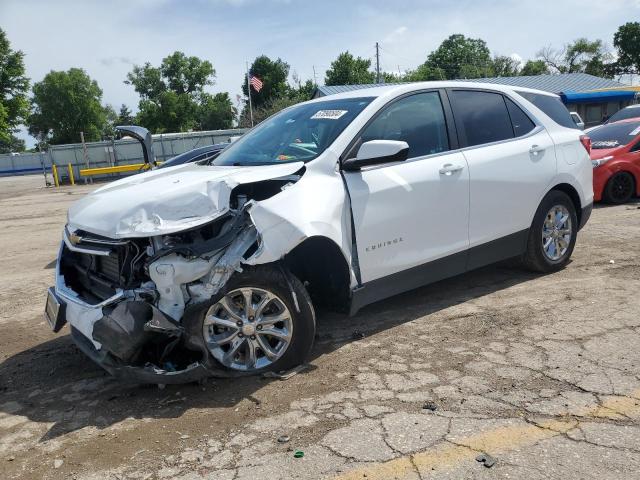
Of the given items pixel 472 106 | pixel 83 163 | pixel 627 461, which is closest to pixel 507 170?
pixel 472 106

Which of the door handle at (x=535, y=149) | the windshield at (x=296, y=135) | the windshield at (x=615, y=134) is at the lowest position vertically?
the windshield at (x=615, y=134)

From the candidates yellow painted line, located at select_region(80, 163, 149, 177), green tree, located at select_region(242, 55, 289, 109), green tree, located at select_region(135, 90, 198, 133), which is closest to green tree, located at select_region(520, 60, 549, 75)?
green tree, located at select_region(242, 55, 289, 109)

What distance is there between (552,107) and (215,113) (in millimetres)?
73394

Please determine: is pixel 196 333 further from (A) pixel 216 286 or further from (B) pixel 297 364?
(B) pixel 297 364

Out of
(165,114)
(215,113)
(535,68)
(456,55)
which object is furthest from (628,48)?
(165,114)

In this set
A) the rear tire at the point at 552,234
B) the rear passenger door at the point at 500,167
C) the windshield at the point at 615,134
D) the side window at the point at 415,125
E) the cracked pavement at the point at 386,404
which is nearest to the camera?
the cracked pavement at the point at 386,404

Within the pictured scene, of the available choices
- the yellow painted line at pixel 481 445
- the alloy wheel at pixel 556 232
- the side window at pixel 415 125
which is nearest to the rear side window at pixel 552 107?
the alloy wheel at pixel 556 232

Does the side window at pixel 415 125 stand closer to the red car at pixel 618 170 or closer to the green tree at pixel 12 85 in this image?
the red car at pixel 618 170

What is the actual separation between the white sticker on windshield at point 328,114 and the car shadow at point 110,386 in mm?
1697

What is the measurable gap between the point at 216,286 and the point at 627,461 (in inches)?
91.4

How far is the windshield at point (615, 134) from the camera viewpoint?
10.4 metres

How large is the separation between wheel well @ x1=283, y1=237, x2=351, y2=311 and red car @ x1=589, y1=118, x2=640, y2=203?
301 inches

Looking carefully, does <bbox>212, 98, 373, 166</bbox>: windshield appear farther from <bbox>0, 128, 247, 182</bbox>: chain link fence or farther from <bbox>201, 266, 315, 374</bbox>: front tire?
<bbox>0, 128, 247, 182</bbox>: chain link fence

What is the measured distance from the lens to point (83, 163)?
31.8 metres
